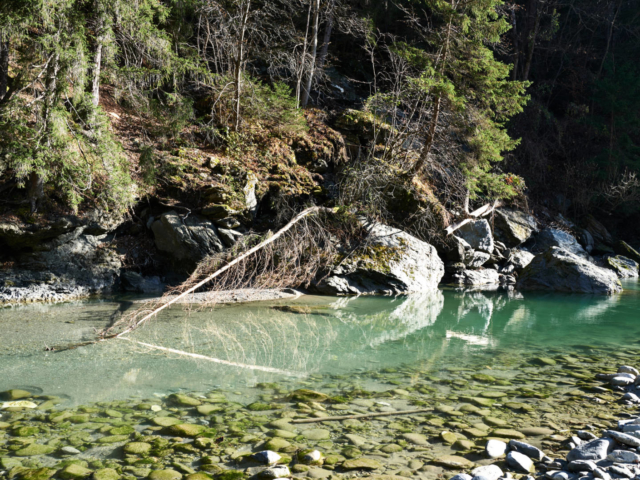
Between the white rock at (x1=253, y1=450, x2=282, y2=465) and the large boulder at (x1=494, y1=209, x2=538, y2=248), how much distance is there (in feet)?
50.2

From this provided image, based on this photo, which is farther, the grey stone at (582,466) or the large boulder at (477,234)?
the large boulder at (477,234)

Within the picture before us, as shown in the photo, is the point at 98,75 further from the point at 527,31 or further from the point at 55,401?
the point at 527,31

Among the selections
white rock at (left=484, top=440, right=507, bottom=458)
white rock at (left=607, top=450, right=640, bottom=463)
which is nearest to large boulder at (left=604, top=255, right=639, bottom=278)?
white rock at (left=607, top=450, right=640, bottom=463)

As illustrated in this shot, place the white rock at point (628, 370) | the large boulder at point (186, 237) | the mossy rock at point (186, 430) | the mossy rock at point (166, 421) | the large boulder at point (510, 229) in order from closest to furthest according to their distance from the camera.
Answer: the mossy rock at point (186, 430)
the mossy rock at point (166, 421)
the white rock at point (628, 370)
the large boulder at point (186, 237)
the large boulder at point (510, 229)

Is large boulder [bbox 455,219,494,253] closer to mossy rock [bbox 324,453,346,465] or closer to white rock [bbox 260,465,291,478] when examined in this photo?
mossy rock [bbox 324,453,346,465]

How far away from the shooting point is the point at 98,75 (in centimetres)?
980

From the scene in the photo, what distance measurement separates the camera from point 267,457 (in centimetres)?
315

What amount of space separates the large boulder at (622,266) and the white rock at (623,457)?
16433 millimetres

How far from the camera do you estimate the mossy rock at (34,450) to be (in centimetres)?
313

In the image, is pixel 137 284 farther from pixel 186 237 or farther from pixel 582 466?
pixel 582 466

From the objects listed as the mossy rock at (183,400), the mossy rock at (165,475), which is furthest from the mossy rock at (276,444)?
the mossy rock at (183,400)

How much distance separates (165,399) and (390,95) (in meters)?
10.4

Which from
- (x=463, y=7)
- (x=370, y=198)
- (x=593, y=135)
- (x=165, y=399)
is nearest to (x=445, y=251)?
(x=370, y=198)

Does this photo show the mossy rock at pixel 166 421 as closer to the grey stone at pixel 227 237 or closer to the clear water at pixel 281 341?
the clear water at pixel 281 341
